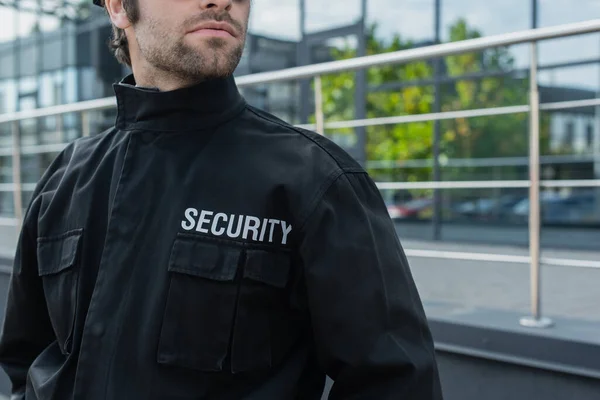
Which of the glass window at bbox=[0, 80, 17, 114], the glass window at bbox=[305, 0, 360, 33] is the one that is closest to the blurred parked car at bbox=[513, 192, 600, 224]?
the glass window at bbox=[305, 0, 360, 33]

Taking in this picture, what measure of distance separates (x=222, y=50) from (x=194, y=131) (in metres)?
0.16

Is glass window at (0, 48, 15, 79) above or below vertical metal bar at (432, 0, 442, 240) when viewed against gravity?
above

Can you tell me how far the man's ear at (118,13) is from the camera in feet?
4.27

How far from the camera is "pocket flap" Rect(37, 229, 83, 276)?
128 cm

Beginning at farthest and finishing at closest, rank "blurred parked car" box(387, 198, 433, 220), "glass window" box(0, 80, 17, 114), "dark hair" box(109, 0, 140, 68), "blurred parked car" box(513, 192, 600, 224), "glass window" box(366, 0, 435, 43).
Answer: "glass window" box(0, 80, 17, 114), "blurred parked car" box(387, 198, 433, 220), "glass window" box(366, 0, 435, 43), "blurred parked car" box(513, 192, 600, 224), "dark hair" box(109, 0, 140, 68)

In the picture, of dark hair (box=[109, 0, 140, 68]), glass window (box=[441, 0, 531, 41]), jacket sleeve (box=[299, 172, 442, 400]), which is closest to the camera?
jacket sleeve (box=[299, 172, 442, 400])

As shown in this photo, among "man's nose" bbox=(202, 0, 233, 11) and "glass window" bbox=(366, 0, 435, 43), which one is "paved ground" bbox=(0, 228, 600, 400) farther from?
"glass window" bbox=(366, 0, 435, 43)

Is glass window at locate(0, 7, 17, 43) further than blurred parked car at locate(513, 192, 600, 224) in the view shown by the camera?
Yes

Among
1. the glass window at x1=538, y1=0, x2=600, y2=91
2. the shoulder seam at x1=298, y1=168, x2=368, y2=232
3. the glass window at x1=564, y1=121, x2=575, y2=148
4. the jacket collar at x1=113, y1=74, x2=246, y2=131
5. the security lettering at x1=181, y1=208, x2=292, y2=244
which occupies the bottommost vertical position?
the security lettering at x1=181, y1=208, x2=292, y2=244

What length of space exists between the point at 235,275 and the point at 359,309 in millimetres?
218

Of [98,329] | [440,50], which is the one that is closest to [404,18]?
[440,50]

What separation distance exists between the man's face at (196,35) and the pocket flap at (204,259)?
11.9 inches

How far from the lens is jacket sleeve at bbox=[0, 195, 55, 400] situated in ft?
4.82

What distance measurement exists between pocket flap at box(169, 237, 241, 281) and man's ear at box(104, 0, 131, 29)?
45 centimetres
